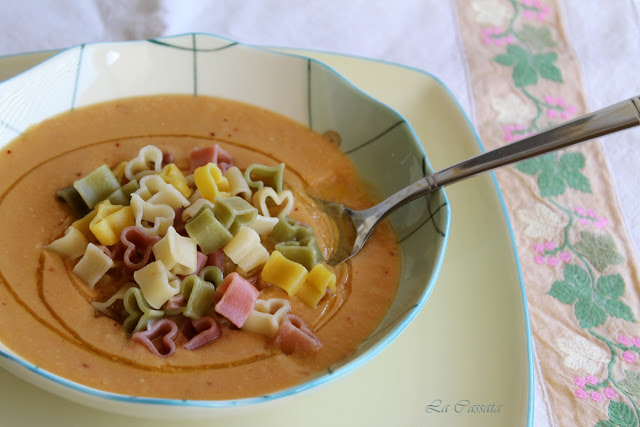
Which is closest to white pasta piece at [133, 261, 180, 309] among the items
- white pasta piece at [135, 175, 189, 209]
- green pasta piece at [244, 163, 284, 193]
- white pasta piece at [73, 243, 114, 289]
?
white pasta piece at [73, 243, 114, 289]

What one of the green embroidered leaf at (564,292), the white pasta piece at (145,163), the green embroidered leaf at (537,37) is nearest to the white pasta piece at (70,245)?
the white pasta piece at (145,163)

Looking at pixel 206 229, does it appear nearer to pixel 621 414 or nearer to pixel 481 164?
pixel 481 164

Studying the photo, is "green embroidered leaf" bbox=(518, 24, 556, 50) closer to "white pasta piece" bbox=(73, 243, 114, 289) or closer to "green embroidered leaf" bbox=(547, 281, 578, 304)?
"green embroidered leaf" bbox=(547, 281, 578, 304)

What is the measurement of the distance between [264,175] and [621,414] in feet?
5.27

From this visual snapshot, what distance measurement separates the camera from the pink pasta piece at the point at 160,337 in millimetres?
2064

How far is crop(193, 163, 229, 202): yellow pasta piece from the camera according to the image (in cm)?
249

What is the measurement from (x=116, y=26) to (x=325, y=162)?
1.77 metres

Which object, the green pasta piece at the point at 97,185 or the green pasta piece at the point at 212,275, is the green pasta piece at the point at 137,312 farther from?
the green pasta piece at the point at 97,185

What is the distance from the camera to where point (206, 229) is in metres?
2.33

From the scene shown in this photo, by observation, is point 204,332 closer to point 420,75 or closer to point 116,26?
point 420,75

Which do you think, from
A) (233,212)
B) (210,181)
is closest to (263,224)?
(233,212)

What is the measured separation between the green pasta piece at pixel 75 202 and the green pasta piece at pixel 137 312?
18.7 inches

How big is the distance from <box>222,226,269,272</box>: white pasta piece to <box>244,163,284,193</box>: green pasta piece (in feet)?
1.14

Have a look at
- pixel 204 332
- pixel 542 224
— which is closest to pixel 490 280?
pixel 542 224
